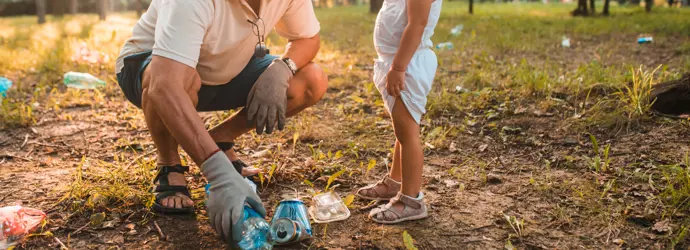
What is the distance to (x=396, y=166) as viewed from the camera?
2232mm

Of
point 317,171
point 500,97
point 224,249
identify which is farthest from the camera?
point 500,97

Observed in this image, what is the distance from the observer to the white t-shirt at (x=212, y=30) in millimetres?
1946

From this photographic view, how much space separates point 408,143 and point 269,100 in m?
0.60

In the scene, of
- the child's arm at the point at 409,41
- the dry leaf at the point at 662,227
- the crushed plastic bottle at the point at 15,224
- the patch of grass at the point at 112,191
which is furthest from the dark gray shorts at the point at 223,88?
the dry leaf at the point at 662,227

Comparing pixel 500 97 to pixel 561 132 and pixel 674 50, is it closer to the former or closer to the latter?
pixel 561 132

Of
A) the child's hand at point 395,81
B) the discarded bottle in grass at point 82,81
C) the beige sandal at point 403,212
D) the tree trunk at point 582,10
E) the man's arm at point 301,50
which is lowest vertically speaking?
the beige sandal at point 403,212

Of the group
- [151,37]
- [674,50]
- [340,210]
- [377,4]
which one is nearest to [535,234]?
[340,210]

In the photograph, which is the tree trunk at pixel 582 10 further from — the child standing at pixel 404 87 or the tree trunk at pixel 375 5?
the child standing at pixel 404 87

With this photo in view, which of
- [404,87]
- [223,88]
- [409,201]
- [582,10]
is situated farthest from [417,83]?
[582,10]

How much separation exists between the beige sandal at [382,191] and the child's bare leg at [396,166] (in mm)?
19

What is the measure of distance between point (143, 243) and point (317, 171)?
890 mm

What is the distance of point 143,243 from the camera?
1897mm

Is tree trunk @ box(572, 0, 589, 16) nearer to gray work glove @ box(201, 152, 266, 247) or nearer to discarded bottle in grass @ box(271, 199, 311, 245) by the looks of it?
discarded bottle in grass @ box(271, 199, 311, 245)

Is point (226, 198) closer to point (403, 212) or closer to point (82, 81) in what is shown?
point (403, 212)
